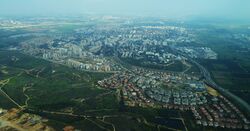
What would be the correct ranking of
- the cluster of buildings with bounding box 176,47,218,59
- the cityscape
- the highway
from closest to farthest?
the cityscape → the highway → the cluster of buildings with bounding box 176,47,218,59

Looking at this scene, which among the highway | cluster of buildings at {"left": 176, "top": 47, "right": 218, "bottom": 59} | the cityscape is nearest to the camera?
the cityscape

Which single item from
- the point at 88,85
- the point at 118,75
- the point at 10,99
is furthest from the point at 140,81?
the point at 10,99

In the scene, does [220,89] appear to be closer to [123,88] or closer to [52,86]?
[123,88]

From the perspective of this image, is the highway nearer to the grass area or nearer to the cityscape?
the cityscape

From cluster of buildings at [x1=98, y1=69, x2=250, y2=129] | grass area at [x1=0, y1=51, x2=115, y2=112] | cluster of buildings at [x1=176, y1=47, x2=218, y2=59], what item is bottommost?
grass area at [x1=0, y1=51, x2=115, y2=112]

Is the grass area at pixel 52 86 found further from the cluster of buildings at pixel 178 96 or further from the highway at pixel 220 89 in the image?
the highway at pixel 220 89

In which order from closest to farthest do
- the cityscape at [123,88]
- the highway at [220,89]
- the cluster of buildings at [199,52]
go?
the cityscape at [123,88] < the highway at [220,89] < the cluster of buildings at [199,52]

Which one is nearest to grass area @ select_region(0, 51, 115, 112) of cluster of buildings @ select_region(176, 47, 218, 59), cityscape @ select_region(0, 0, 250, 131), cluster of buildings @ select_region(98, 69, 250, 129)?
cityscape @ select_region(0, 0, 250, 131)

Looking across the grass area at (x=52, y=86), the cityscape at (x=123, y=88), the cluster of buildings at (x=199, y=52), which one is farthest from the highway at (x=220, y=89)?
the grass area at (x=52, y=86)

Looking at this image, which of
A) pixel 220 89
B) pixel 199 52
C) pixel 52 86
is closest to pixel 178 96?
pixel 220 89

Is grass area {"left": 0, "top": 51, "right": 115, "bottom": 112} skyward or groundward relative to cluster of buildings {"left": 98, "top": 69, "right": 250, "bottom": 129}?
groundward

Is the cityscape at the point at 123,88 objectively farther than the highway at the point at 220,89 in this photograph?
No
